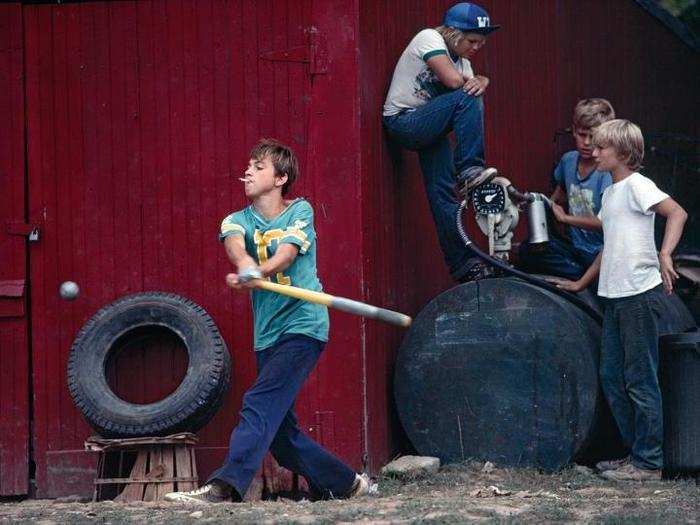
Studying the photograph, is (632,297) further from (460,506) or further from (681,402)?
(460,506)

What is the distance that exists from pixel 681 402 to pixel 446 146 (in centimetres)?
210

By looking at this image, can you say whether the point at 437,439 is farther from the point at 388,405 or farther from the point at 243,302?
the point at 243,302

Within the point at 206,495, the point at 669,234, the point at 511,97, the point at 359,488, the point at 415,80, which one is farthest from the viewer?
the point at 511,97

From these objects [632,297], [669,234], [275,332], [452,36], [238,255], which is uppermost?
[452,36]

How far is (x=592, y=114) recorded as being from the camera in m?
9.48

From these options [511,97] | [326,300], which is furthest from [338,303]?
[511,97]

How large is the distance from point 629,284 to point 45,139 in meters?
3.60

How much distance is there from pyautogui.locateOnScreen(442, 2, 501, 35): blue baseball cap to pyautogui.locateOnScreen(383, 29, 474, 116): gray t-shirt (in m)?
0.13

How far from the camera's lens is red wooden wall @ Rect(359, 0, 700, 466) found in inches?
351

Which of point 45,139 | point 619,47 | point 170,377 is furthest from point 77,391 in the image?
point 619,47

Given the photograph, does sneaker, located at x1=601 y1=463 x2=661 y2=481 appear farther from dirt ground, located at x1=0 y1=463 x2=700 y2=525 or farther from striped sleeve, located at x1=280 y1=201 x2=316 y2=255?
striped sleeve, located at x1=280 y1=201 x2=316 y2=255

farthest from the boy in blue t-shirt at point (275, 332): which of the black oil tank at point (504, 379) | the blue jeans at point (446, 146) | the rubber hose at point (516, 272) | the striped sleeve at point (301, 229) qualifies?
the rubber hose at point (516, 272)

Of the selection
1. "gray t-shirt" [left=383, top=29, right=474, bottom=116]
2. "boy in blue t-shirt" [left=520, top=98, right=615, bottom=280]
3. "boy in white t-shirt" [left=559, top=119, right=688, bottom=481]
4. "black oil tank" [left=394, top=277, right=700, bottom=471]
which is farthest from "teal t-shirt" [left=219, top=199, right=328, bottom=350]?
"boy in blue t-shirt" [left=520, top=98, right=615, bottom=280]

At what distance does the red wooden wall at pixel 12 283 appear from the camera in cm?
895
